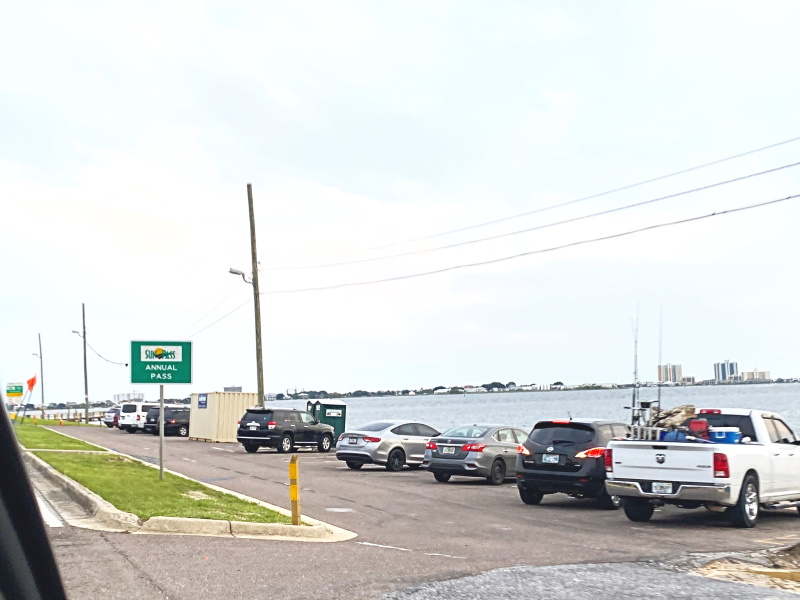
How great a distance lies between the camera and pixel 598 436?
1778 centimetres

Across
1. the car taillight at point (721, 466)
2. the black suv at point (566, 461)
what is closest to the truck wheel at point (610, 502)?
the black suv at point (566, 461)

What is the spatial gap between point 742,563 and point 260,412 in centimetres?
2578

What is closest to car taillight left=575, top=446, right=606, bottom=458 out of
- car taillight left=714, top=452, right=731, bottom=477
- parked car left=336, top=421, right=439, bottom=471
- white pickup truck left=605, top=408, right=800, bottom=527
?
white pickup truck left=605, top=408, right=800, bottom=527

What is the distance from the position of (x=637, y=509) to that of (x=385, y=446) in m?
12.1

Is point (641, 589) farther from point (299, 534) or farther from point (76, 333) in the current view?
point (76, 333)

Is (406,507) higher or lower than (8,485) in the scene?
lower

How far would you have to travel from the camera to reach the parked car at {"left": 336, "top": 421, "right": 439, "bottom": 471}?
26.6 m

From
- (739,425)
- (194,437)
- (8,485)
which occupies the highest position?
(8,485)

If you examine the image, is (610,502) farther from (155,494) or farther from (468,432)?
(155,494)

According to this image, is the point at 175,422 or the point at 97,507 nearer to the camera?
the point at 97,507

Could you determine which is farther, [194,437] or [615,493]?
[194,437]

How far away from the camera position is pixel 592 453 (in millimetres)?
17422

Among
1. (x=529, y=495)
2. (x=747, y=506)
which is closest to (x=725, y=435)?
(x=747, y=506)

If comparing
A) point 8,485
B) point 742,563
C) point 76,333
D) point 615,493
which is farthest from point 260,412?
point 76,333
